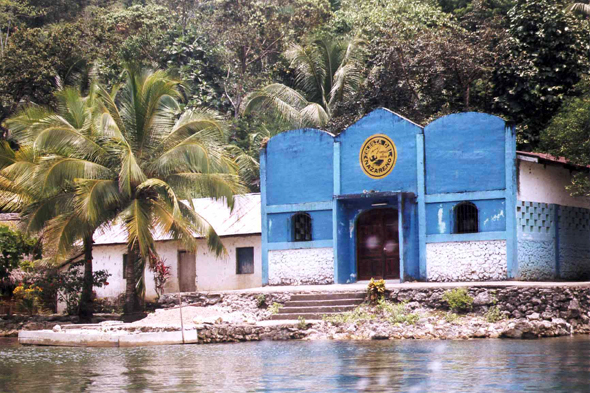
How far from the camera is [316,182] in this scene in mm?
28797

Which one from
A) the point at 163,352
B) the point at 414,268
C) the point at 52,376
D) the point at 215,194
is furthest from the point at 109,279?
Answer: the point at 52,376

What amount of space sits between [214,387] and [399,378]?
262 cm

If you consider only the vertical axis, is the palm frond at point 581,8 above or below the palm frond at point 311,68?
above

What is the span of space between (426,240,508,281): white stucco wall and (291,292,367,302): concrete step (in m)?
2.83

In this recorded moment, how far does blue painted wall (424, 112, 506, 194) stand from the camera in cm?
2591

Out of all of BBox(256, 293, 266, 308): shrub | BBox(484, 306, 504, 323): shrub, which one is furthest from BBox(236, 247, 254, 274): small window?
BBox(484, 306, 504, 323): shrub

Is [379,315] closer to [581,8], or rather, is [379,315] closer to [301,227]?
[301,227]

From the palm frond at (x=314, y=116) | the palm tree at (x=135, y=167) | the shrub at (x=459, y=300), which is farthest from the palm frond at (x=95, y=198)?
the palm frond at (x=314, y=116)

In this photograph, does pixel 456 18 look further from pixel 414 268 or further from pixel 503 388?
pixel 503 388

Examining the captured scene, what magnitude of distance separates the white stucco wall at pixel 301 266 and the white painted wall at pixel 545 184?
628 cm

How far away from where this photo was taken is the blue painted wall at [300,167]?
28.7 metres

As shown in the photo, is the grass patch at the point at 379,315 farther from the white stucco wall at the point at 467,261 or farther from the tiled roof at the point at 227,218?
the tiled roof at the point at 227,218

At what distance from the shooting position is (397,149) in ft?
90.6

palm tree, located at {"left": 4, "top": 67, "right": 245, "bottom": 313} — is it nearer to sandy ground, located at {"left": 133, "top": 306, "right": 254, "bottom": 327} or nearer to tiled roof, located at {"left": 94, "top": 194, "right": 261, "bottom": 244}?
sandy ground, located at {"left": 133, "top": 306, "right": 254, "bottom": 327}
